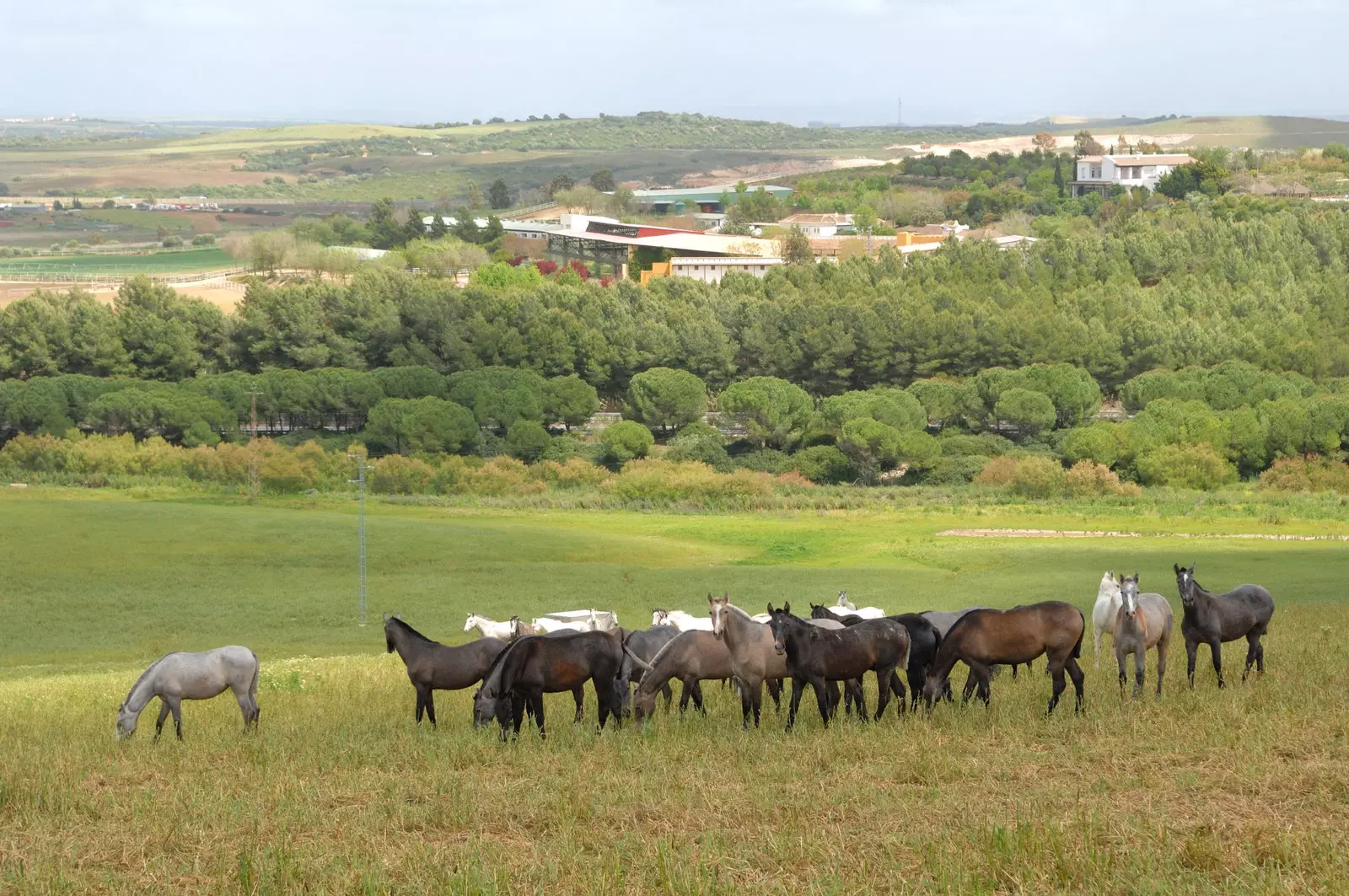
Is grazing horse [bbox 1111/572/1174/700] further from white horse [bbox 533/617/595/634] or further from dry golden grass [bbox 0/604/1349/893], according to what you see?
white horse [bbox 533/617/595/634]

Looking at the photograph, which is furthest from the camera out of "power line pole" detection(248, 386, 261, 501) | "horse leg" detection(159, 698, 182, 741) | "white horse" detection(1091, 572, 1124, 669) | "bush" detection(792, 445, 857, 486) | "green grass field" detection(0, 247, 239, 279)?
"green grass field" detection(0, 247, 239, 279)

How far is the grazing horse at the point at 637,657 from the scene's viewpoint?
736 inches

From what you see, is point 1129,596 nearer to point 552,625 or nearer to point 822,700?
point 822,700

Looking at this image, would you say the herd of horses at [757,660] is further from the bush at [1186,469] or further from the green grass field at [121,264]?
the green grass field at [121,264]

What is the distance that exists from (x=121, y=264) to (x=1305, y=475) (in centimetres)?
15044

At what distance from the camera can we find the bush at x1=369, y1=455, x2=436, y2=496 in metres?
77.1

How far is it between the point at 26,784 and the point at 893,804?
8.29m

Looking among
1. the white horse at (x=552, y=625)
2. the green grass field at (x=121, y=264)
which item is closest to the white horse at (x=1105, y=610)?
the white horse at (x=552, y=625)

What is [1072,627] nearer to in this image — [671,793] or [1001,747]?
[1001,747]

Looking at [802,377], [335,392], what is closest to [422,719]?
[335,392]

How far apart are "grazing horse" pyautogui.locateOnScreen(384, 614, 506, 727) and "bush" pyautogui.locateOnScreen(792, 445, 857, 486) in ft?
218

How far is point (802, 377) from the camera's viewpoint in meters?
105

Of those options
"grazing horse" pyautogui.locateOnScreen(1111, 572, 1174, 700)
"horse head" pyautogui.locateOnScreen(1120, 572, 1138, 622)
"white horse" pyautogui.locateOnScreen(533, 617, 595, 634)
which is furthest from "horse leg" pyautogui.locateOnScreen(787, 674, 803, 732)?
"white horse" pyautogui.locateOnScreen(533, 617, 595, 634)

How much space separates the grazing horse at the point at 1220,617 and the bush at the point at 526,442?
232ft
